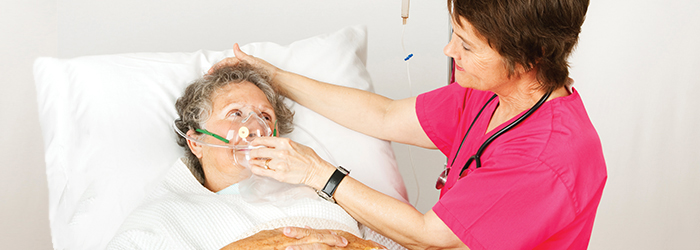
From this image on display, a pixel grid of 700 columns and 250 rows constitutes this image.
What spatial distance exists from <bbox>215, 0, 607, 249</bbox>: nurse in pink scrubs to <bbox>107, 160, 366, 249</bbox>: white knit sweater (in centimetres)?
9

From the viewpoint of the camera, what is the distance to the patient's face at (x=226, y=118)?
1624 millimetres

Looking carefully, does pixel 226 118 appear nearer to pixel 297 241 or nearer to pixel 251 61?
pixel 251 61

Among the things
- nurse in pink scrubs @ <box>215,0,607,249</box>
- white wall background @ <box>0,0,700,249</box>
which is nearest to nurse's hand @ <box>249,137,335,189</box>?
nurse in pink scrubs @ <box>215,0,607,249</box>

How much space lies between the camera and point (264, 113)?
171 centimetres

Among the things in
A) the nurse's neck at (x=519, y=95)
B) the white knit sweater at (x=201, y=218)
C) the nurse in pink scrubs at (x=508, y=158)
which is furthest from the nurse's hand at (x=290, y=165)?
the nurse's neck at (x=519, y=95)

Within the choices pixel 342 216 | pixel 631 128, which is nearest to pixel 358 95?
pixel 342 216

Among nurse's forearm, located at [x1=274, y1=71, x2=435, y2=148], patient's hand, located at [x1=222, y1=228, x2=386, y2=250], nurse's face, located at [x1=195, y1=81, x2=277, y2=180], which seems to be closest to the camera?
patient's hand, located at [x1=222, y1=228, x2=386, y2=250]

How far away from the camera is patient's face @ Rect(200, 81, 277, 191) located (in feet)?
5.33

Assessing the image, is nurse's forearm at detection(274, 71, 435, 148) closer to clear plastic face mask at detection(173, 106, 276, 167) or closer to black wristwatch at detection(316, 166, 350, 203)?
clear plastic face mask at detection(173, 106, 276, 167)

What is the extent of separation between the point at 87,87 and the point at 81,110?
81 mm

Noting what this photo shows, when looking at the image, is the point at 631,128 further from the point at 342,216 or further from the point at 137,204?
the point at 137,204

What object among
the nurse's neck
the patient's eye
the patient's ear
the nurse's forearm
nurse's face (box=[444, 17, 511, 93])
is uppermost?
nurse's face (box=[444, 17, 511, 93])

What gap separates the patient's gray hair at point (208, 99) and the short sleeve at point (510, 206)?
2.44 ft

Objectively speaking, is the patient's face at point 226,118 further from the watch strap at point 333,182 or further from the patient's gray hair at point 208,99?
the watch strap at point 333,182
